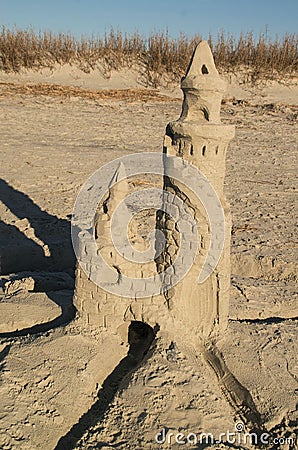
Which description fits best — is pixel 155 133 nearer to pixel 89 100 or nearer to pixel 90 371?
pixel 89 100

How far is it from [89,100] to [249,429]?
13.7 m

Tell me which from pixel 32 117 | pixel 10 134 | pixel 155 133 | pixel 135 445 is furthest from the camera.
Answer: pixel 32 117

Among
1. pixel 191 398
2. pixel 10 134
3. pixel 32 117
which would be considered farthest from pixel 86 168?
pixel 191 398

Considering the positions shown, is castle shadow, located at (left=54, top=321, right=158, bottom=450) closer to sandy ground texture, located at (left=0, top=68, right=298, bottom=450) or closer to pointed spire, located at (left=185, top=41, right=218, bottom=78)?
sandy ground texture, located at (left=0, top=68, right=298, bottom=450)

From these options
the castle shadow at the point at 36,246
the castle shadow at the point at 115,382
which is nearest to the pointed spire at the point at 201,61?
the castle shadow at the point at 115,382

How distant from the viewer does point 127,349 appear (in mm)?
3986

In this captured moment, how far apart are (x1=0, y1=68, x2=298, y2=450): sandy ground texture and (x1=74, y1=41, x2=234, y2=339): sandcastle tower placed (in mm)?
209

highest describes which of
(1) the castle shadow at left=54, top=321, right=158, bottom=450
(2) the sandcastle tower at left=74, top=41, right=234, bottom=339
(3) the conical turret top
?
(3) the conical turret top

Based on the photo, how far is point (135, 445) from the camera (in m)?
3.05

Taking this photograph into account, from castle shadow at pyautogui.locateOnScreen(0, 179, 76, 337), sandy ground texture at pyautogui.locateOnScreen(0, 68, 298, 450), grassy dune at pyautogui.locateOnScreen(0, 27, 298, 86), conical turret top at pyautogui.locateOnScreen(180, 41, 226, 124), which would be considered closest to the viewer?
sandy ground texture at pyautogui.locateOnScreen(0, 68, 298, 450)

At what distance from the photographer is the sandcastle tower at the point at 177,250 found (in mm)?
3463

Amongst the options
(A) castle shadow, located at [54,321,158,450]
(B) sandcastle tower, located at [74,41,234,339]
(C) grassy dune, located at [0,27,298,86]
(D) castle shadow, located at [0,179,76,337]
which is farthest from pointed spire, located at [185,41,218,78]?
(C) grassy dune, located at [0,27,298,86]

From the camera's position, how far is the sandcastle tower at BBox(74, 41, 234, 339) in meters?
3.46

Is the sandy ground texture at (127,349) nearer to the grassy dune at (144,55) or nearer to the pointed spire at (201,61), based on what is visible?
the pointed spire at (201,61)
